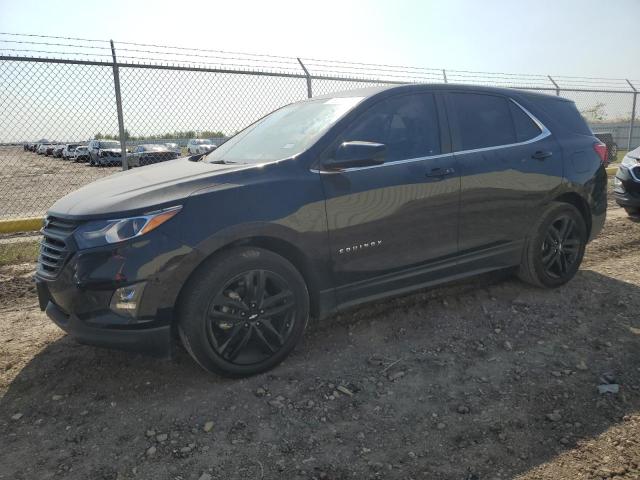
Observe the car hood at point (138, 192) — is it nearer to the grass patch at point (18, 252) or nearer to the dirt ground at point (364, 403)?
the dirt ground at point (364, 403)

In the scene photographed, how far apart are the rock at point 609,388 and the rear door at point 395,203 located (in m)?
1.28

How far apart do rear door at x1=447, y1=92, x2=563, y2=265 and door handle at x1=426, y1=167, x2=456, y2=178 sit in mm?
113

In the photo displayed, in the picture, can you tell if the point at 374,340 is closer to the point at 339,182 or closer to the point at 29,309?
the point at 339,182

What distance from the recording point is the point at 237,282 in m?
2.86

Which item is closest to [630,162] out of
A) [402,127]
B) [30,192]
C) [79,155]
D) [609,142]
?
[402,127]

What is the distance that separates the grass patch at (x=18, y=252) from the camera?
17.5ft

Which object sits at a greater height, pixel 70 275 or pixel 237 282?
pixel 70 275

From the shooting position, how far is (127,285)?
8.45ft

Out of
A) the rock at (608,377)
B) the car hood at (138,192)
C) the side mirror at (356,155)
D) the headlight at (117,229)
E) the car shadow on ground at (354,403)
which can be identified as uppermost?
the side mirror at (356,155)

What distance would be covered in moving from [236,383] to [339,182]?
1392mm

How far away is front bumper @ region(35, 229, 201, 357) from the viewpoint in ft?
8.44

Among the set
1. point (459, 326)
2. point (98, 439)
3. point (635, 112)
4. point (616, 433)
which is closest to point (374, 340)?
point (459, 326)

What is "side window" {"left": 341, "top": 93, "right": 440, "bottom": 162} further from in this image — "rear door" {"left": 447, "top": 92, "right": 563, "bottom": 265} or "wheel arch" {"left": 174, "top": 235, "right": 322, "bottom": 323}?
"wheel arch" {"left": 174, "top": 235, "right": 322, "bottom": 323}

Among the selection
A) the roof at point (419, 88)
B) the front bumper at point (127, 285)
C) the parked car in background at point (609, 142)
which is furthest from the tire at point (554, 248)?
the parked car in background at point (609, 142)
